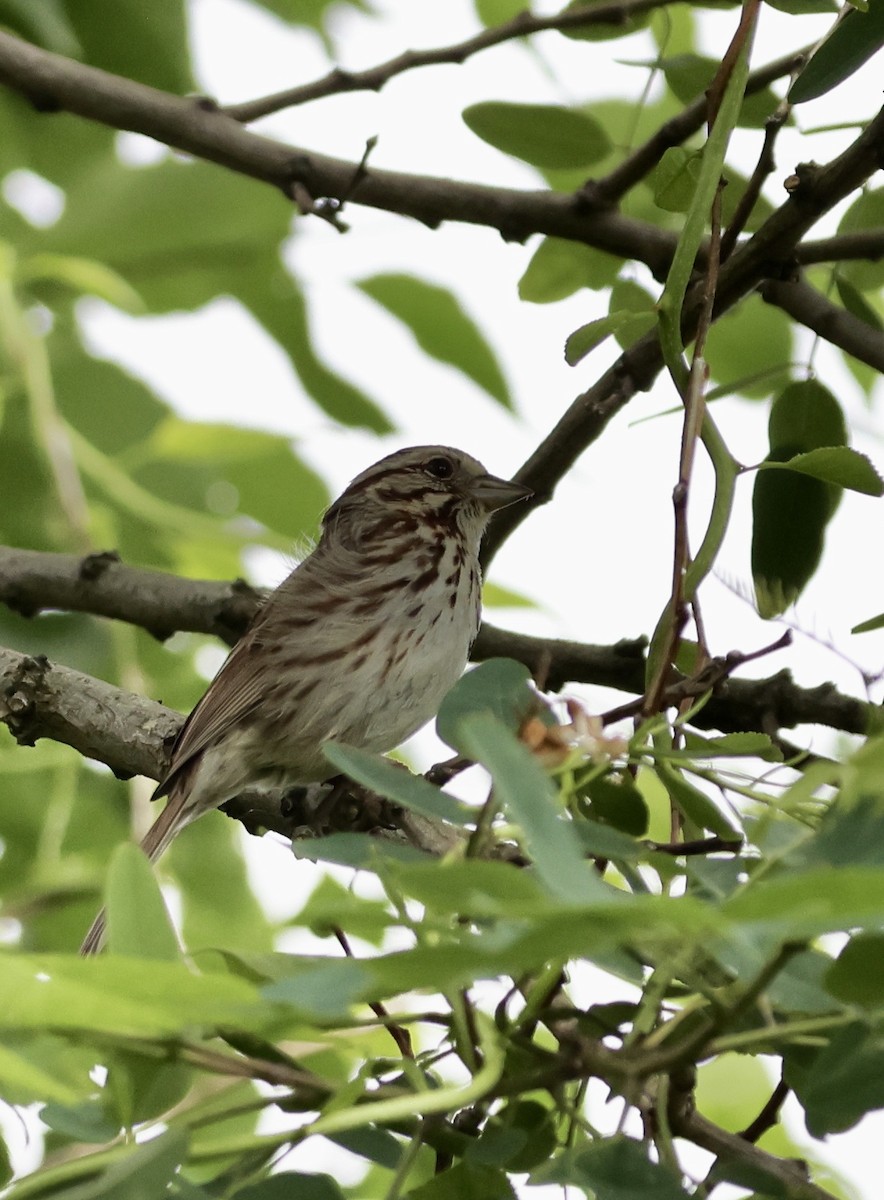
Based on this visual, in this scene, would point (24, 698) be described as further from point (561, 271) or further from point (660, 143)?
point (660, 143)

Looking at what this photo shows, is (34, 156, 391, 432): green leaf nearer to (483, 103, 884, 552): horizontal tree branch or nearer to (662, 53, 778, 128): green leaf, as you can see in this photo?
(483, 103, 884, 552): horizontal tree branch

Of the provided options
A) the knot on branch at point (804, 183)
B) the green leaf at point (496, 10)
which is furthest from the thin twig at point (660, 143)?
the green leaf at point (496, 10)

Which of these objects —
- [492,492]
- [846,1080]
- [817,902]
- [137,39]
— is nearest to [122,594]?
[492,492]

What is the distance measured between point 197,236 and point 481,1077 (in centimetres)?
265

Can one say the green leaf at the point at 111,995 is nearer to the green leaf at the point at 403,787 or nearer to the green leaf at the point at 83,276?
the green leaf at the point at 403,787

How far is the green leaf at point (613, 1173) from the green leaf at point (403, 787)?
0.88 feet

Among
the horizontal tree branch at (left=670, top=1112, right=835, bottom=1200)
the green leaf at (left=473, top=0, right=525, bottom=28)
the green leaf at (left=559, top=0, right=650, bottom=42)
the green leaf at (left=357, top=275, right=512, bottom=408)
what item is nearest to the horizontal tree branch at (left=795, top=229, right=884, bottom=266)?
the green leaf at (left=559, top=0, right=650, bottom=42)

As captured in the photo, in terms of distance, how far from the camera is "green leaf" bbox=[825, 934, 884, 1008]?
3.57 ft

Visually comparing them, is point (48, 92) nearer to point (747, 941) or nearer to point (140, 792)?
point (140, 792)

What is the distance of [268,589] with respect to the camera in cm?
357

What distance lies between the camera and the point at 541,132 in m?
2.62

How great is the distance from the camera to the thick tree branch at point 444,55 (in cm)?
276

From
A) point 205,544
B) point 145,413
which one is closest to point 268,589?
point 205,544

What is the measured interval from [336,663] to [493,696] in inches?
88.5
